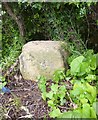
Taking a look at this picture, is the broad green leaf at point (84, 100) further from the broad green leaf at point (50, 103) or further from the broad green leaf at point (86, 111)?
the broad green leaf at point (50, 103)

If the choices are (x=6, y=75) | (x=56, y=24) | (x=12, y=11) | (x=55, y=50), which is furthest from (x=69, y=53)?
(x=12, y=11)

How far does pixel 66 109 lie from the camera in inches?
94.3

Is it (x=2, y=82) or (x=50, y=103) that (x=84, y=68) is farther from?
(x=2, y=82)

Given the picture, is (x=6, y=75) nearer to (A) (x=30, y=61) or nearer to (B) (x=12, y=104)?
(A) (x=30, y=61)

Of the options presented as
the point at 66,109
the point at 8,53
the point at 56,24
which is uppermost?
the point at 56,24

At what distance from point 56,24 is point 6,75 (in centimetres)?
71

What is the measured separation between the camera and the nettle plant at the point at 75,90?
2.05 metres

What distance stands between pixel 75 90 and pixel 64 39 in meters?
1.04

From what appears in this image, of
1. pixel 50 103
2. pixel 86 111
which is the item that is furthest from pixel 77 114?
pixel 50 103

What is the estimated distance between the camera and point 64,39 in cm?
321

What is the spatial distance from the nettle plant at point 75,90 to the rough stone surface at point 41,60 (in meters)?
0.11

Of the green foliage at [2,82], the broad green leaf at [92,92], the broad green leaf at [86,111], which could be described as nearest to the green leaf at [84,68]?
the broad green leaf at [92,92]

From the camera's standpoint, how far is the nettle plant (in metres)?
2.05

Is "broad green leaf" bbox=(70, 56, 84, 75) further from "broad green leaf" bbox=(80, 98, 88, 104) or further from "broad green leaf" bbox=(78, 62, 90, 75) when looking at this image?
"broad green leaf" bbox=(80, 98, 88, 104)
